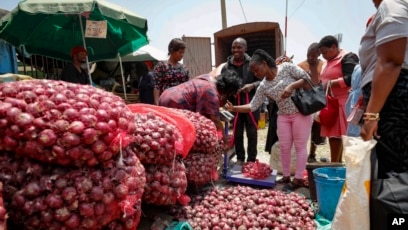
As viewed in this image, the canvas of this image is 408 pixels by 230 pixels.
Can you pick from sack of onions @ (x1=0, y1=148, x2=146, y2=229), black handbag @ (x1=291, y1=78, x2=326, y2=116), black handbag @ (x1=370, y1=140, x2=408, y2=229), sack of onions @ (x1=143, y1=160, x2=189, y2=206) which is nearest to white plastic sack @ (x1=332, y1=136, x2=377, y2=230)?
black handbag @ (x1=370, y1=140, x2=408, y2=229)

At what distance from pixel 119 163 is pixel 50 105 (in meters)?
0.40

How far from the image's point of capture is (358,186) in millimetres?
1540

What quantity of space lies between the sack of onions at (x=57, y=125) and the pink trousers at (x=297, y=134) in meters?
2.31

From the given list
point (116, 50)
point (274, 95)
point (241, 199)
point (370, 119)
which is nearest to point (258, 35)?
point (116, 50)

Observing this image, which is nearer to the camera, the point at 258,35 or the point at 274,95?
the point at 274,95

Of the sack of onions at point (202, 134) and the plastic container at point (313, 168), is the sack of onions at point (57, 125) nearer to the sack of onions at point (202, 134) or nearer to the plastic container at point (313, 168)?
the sack of onions at point (202, 134)

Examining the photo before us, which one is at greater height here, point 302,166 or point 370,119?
point 370,119

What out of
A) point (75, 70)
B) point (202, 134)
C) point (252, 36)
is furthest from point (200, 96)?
point (252, 36)

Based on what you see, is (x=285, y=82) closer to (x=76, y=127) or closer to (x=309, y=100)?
(x=309, y=100)

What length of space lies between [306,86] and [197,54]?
19.5 ft

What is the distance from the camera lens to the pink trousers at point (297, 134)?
10.5ft

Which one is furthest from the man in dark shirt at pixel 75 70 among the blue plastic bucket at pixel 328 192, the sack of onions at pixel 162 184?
the blue plastic bucket at pixel 328 192

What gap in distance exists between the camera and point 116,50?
19.7 ft

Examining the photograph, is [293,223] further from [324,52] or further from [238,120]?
[324,52]
